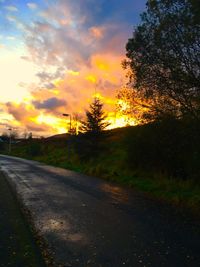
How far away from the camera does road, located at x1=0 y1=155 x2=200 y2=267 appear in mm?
7625

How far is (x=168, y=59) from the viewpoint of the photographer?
2016 centimetres

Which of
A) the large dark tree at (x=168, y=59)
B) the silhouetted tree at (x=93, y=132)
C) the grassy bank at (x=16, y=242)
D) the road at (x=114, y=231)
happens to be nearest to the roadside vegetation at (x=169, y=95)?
the large dark tree at (x=168, y=59)

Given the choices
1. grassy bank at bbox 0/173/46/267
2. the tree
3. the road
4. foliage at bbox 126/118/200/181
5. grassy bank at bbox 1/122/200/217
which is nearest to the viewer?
grassy bank at bbox 0/173/46/267

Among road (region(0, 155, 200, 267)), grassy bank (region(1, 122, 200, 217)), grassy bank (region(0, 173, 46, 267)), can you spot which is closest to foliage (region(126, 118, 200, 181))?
grassy bank (region(1, 122, 200, 217))

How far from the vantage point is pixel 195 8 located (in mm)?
18172

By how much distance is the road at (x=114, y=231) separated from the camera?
300 inches

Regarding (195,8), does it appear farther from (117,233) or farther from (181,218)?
(117,233)

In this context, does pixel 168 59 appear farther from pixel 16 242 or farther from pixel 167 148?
pixel 16 242

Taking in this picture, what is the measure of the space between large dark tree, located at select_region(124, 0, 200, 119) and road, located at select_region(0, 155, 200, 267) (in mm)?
6380

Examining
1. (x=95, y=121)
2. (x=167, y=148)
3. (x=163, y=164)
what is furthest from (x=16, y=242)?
(x=95, y=121)

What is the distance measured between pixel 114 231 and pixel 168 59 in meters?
12.5

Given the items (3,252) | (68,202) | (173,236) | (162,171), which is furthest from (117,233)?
(162,171)

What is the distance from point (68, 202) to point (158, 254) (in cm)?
809

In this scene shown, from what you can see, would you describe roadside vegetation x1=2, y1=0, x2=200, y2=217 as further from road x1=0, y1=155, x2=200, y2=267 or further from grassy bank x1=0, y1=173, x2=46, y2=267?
grassy bank x1=0, y1=173, x2=46, y2=267
